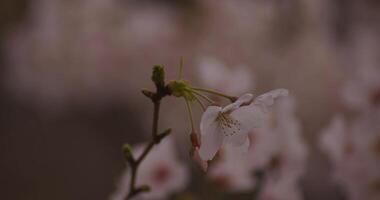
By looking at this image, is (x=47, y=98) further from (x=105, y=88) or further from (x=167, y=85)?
(x=167, y=85)

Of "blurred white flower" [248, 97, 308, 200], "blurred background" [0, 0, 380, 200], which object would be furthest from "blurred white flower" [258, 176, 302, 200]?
"blurred background" [0, 0, 380, 200]

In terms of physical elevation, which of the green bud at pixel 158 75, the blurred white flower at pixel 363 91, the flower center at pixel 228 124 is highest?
the green bud at pixel 158 75

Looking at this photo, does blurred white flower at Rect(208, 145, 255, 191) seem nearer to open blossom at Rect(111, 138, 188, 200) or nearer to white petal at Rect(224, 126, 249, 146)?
open blossom at Rect(111, 138, 188, 200)

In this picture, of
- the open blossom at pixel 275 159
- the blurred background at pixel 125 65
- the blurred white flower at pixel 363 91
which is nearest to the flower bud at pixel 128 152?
the open blossom at pixel 275 159

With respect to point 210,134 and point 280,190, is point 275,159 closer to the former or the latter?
point 280,190

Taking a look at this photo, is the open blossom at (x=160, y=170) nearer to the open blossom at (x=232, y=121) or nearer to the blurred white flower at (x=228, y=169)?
the blurred white flower at (x=228, y=169)

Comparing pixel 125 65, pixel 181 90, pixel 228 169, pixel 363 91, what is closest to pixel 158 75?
pixel 181 90
